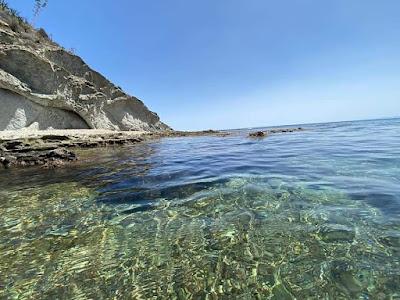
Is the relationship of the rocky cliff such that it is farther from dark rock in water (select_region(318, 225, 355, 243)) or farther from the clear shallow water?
dark rock in water (select_region(318, 225, 355, 243))

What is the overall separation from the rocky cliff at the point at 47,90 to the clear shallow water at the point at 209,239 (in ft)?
66.3

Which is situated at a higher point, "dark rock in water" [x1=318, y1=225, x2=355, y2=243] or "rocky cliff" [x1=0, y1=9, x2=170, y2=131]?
"rocky cliff" [x1=0, y1=9, x2=170, y2=131]

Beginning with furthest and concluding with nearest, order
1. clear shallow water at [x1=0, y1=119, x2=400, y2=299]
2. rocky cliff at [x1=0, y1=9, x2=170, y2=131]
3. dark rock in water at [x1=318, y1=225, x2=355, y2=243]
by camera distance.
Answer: rocky cliff at [x1=0, y1=9, x2=170, y2=131]
dark rock in water at [x1=318, y1=225, x2=355, y2=243]
clear shallow water at [x1=0, y1=119, x2=400, y2=299]

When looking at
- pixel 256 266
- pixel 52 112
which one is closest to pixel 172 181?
pixel 256 266

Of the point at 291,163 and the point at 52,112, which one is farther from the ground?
the point at 52,112

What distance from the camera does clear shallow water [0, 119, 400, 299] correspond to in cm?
302

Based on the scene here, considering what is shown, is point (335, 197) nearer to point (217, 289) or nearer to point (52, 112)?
point (217, 289)

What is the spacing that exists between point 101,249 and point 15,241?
155 centimetres

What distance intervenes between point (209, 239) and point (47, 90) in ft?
91.8

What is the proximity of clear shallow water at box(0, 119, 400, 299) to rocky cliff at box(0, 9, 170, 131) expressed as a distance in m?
20.2

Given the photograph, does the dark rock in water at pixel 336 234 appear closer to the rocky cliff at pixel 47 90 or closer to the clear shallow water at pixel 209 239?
the clear shallow water at pixel 209 239

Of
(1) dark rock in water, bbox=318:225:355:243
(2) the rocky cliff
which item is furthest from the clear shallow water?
(2) the rocky cliff

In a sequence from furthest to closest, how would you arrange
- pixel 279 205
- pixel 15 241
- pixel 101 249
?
pixel 279 205, pixel 15 241, pixel 101 249

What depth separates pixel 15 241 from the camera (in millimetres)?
4359
